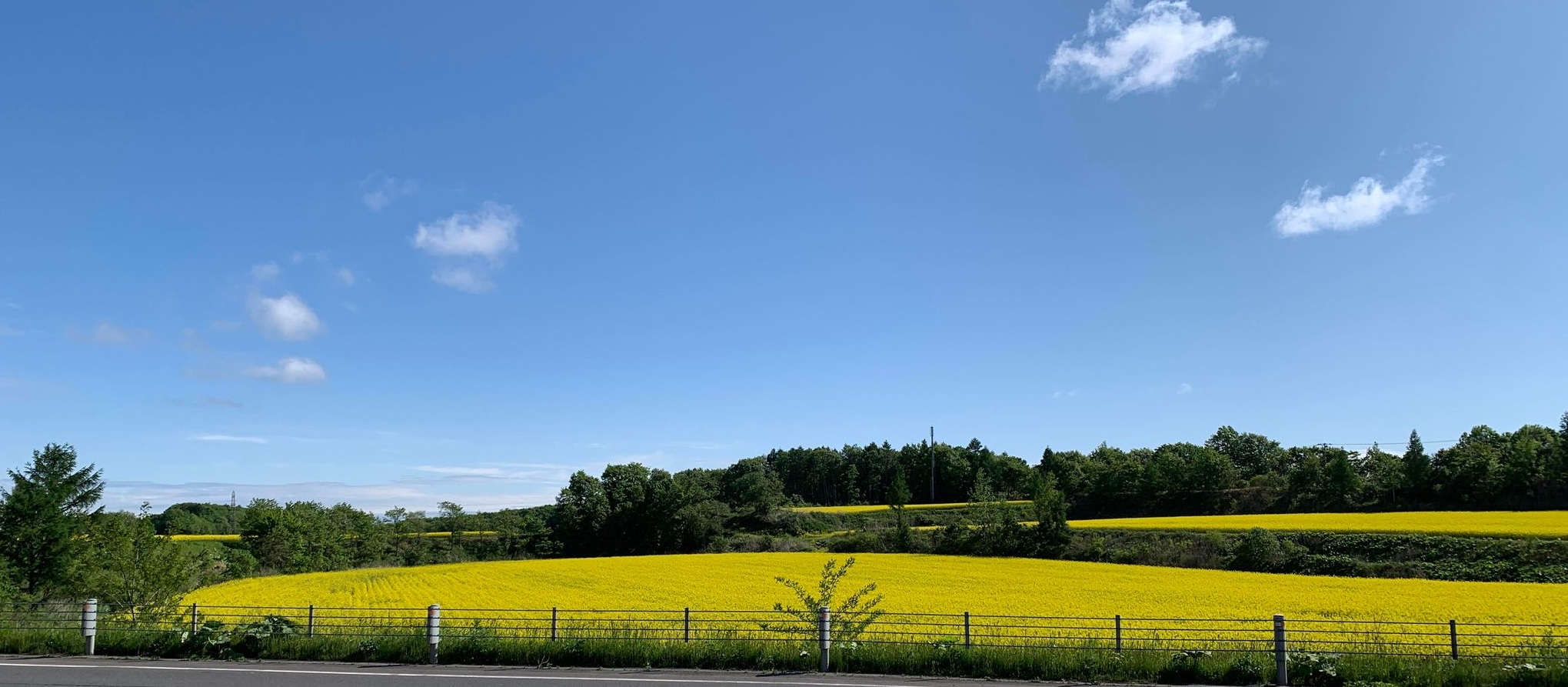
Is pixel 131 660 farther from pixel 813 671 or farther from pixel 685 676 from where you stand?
pixel 813 671

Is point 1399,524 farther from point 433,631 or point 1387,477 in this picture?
point 433,631

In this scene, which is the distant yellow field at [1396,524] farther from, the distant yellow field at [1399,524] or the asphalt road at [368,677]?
the asphalt road at [368,677]

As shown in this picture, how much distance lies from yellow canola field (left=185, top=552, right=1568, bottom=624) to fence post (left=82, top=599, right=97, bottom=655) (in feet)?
34.4

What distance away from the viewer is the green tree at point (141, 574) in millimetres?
25172

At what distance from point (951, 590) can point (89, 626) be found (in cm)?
2993

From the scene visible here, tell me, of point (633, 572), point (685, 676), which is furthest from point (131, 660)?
point (633, 572)

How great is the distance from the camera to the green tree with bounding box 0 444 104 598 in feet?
150

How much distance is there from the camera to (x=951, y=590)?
36.7m

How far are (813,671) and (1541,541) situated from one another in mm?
43623

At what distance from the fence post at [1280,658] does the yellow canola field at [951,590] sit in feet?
41.8

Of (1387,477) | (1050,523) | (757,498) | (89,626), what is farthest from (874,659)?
(1387,477)

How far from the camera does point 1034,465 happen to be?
125 m

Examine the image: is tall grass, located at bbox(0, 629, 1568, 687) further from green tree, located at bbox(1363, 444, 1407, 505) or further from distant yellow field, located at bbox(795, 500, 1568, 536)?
green tree, located at bbox(1363, 444, 1407, 505)

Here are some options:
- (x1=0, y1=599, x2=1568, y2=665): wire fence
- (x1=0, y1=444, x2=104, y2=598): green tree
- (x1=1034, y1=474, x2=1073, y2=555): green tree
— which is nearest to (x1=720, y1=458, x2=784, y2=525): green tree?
(x1=1034, y1=474, x2=1073, y2=555): green tree
